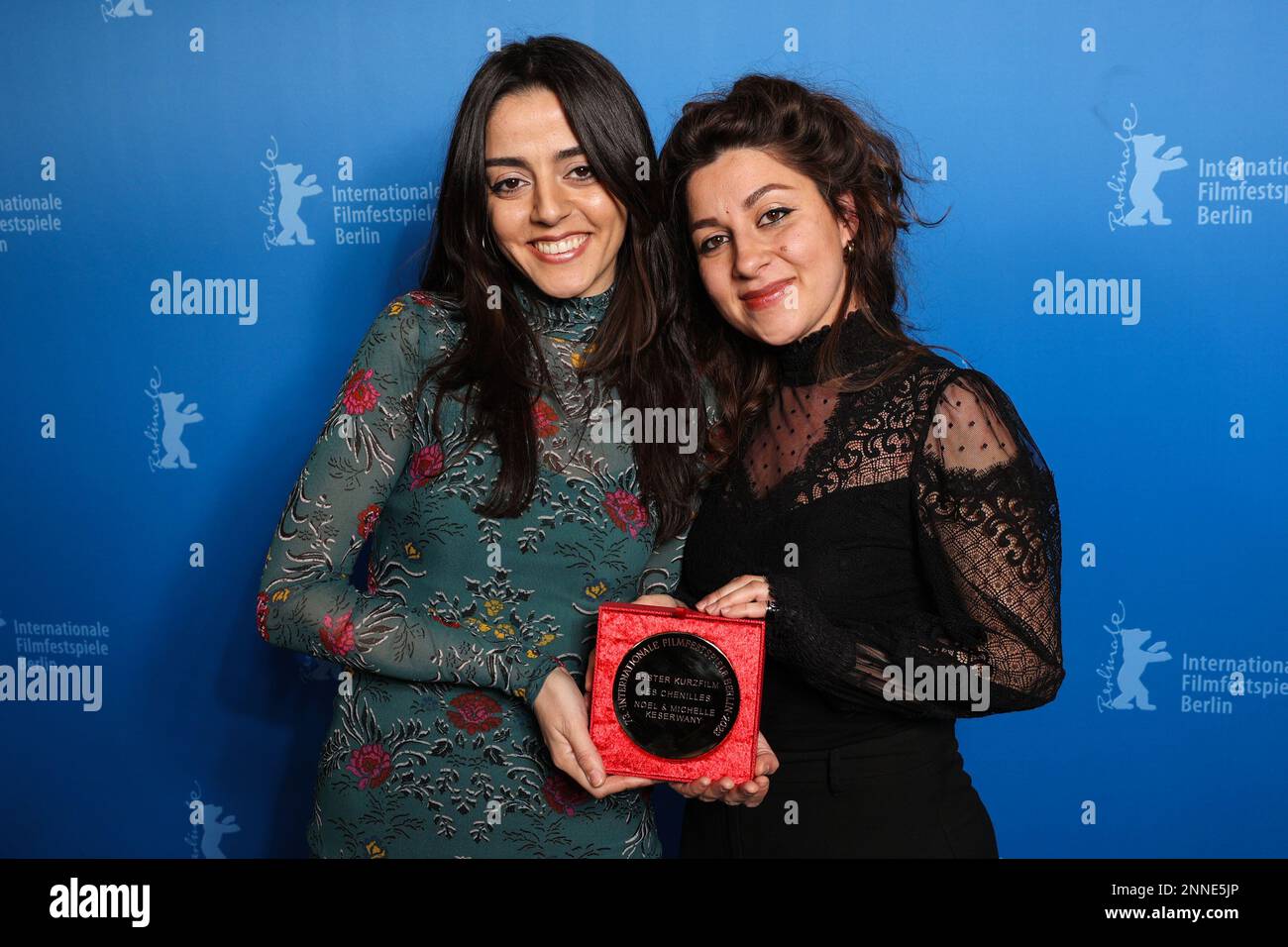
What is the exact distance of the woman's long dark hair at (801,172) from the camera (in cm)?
154

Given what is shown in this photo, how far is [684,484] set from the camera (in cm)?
158

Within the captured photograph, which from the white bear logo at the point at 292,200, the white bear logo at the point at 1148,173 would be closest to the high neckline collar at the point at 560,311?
the white bear logo at the point at 292,200

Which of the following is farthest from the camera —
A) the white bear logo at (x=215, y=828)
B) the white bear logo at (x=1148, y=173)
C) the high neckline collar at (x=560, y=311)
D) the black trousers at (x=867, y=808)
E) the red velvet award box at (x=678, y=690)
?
the white bear logo at (x=215, y=828)

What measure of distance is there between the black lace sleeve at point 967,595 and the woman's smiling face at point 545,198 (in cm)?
53

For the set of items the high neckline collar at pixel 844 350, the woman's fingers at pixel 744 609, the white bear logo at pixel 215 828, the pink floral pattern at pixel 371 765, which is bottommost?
the white bear logo at pixel 215 828

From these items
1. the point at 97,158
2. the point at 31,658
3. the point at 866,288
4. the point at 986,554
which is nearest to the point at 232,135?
the point at 97,158

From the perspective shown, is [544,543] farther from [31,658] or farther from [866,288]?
[31,658]

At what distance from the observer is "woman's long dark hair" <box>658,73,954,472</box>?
5.04 feet

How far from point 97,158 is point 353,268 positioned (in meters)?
0.66

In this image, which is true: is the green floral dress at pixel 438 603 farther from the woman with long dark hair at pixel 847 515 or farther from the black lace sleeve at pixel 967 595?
the black lace sleeve at pixel 967 595

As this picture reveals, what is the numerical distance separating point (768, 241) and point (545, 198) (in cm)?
32

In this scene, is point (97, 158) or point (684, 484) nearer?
point (684, 484)

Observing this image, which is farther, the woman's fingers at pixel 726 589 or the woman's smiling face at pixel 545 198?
the woman's smiling face at pixel 545 198
